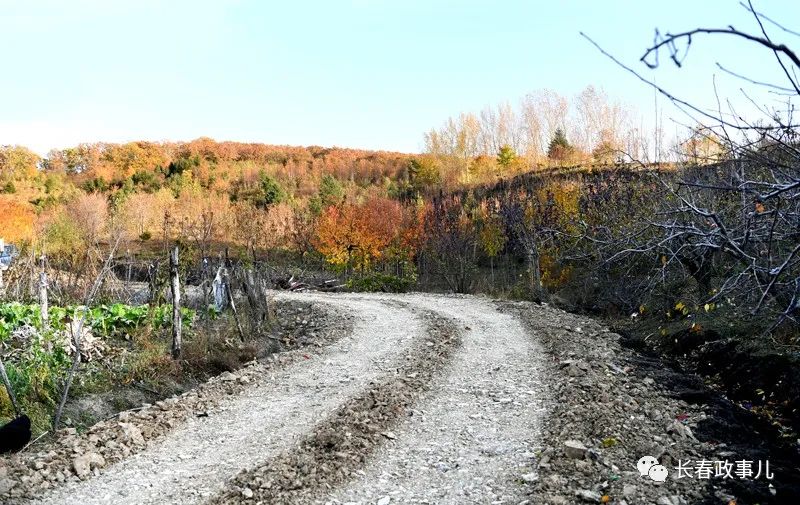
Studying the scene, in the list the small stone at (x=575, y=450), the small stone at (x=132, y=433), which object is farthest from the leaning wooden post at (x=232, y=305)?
the small stone at (x=575, y=450)

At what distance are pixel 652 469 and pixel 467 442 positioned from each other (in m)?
1.62

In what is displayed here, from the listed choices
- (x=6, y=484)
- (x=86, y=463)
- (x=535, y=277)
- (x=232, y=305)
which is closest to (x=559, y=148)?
(x=535, y=277)

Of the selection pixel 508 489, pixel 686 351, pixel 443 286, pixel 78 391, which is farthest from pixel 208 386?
pixel 443 286

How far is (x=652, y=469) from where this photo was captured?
4707 mm

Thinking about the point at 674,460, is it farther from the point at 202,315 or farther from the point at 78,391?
the point at 202,315

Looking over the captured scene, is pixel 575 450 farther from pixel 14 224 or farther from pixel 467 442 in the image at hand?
pixel 14 224

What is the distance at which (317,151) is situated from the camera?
214ft

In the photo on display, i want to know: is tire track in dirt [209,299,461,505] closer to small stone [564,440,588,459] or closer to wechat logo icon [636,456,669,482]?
small stone [564,440,588,459]

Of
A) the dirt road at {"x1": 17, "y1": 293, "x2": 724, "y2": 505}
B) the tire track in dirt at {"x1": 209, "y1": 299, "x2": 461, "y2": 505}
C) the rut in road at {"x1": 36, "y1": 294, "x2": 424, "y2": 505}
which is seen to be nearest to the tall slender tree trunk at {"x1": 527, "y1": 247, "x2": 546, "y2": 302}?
the dirt road at {"x1": 17, "y1": 293, "x2": 724, "y2": 505}

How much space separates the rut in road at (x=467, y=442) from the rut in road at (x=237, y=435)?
3.30ft

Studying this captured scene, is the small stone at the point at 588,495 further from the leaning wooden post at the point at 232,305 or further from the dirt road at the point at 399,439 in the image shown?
the leaning wooden post at the point at 232,305

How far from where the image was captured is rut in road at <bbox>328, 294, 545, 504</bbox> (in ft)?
15.1

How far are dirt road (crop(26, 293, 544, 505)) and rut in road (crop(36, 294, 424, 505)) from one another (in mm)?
12

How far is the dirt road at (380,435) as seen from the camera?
4.66 metres
